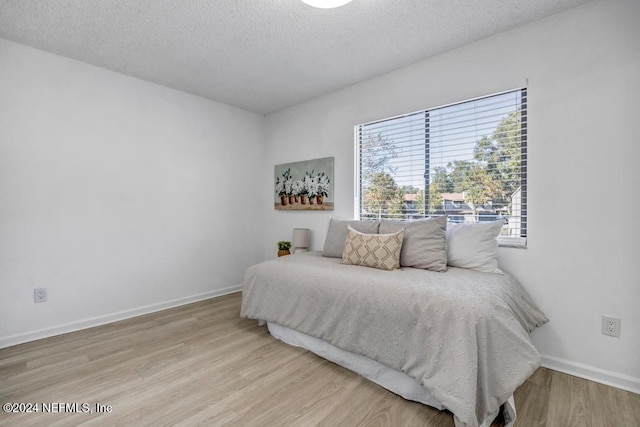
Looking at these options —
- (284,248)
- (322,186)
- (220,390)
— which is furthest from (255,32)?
(220,390)

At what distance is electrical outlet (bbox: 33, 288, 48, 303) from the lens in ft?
8.46

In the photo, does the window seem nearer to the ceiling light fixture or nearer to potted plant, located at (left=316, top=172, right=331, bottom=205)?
potted plant, located at (left=316, top=172, right=331, bottom=205)

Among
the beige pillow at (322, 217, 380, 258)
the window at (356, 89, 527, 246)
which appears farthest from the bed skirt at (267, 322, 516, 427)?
the window at (356, 89, 527, 246)

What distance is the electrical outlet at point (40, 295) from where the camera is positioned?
8.46ft

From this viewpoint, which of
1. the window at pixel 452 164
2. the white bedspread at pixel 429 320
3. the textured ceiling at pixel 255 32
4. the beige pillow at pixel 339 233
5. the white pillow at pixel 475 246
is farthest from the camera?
the beige pillow at pixel 339 233

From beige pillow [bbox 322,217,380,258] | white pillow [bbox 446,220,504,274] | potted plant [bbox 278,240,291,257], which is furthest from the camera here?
potted plant [bbox 278,240,291,257]

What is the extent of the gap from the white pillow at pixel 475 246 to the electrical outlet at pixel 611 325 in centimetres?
66

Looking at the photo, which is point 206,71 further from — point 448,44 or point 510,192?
point 510,192

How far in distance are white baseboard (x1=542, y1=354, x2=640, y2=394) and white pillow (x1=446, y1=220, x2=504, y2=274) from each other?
0.72 m

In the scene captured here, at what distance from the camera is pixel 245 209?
424 centimetres

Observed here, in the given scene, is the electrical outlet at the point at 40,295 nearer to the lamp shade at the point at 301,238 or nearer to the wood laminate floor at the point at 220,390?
the wood laminate floor at the point at 220,390

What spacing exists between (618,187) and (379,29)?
1979 mm

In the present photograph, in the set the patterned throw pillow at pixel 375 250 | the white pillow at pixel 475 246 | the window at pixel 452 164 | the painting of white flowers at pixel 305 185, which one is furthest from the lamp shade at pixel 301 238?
the white pillow at pixel 475 246

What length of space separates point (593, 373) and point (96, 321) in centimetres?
410
